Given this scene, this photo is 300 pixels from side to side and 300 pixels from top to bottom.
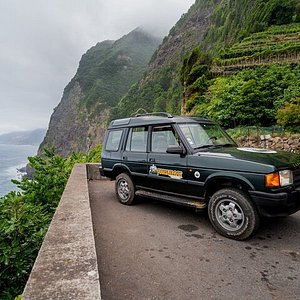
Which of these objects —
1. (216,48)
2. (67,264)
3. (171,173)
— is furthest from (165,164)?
(216,48)

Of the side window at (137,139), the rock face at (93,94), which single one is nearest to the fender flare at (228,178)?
the side window at (137,139)

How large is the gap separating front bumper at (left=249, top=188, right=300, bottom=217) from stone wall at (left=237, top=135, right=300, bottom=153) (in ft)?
32.4

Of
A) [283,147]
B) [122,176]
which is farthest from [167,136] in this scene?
[283,147]

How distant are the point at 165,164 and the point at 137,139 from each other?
1118mm

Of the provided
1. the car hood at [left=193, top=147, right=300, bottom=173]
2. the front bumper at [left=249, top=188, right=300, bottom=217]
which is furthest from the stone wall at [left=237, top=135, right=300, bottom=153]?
the front bumper at [left=249, top=188, right=300, bottom=217]

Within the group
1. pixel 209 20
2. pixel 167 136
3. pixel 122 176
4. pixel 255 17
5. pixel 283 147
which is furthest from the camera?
pixel 209 20

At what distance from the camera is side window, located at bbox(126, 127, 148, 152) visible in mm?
5387

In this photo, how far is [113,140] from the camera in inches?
247

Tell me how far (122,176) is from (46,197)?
3.17 m

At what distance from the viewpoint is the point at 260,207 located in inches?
141

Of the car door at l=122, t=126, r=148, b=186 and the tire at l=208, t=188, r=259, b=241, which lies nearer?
the tire at l=208, t=188, r=259, b=241

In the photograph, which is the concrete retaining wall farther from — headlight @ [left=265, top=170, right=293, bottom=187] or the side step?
headlight @ [left=265, top=170, right=293, bottom=187]

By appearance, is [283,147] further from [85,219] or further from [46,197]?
[85,219]

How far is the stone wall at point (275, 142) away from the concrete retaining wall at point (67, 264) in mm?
11954
